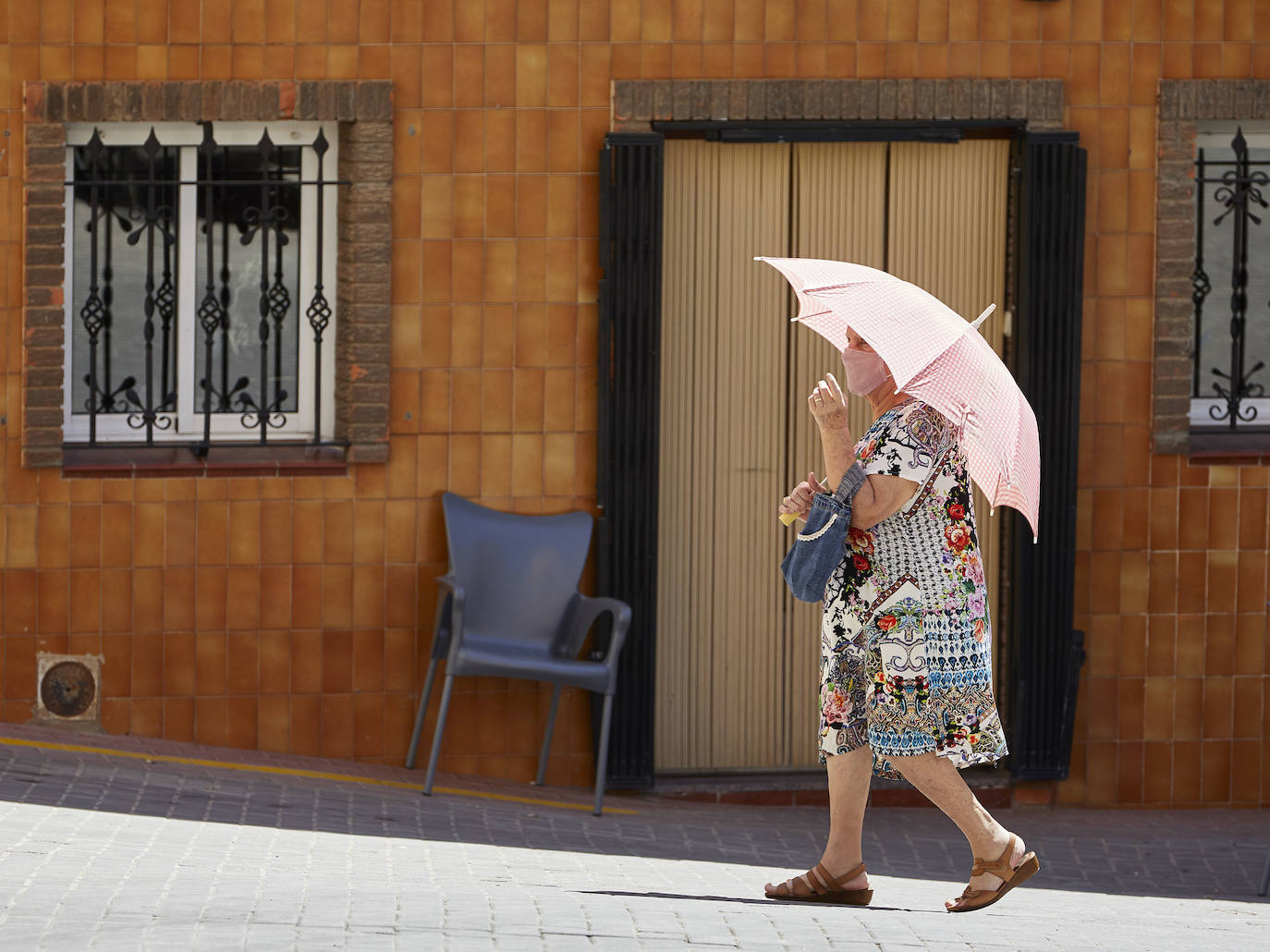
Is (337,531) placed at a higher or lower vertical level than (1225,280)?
lower

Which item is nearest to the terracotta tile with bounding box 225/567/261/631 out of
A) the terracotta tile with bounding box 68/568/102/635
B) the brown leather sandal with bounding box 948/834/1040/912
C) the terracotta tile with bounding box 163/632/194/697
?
the terracotta tile with bounding box 163/632/194/697

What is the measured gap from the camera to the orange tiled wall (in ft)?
25.0

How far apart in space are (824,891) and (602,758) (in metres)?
2.30

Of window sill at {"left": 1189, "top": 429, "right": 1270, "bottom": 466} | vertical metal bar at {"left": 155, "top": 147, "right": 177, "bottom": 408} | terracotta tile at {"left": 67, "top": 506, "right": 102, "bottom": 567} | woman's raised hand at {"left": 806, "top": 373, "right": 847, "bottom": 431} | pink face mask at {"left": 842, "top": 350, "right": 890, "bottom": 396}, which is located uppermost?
vertical metal bar at {"left": 155, "top": 147, "right": 177, "bottom": 408}

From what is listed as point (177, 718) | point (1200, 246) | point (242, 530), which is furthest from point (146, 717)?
point (1200, 246)

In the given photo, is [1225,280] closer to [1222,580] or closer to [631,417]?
[1222,580]

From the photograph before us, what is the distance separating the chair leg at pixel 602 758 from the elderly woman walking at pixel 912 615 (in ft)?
7.81

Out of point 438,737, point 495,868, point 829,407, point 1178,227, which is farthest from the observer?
point 1178,227

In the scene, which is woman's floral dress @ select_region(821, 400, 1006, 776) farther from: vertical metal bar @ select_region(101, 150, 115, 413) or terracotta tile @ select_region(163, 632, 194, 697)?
vertical metal bar @ select_region(101, 150, 115, 413)

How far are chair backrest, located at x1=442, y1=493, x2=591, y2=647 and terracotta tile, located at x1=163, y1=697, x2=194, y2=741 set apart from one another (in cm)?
127

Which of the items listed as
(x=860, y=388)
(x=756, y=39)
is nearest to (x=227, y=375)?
(x=756, y=39)

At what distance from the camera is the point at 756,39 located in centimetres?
777

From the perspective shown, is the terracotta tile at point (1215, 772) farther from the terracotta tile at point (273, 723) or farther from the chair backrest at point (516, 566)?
the terracotta tile at point (273, 723)

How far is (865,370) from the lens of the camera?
505cm
